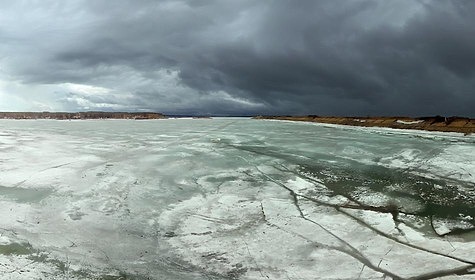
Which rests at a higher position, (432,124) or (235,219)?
(432,124)

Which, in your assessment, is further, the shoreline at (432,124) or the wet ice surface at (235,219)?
the shoreline at (432,124)

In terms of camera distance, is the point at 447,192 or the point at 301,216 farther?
the point at 447,192

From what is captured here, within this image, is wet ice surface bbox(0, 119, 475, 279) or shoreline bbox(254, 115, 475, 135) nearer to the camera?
wet ice surface bbox(0, 119, 475, 279)

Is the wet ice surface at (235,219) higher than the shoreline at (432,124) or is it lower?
lower

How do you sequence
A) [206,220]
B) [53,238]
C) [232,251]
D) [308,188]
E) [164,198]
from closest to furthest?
[232,251] < [53,238] < [206,220] < [164,198] < [308,188]

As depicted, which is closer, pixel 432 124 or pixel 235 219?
pixel 235 219

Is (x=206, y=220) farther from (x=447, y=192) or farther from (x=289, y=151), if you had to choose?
(x=289, y=151)

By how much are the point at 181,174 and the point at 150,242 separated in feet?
11.9

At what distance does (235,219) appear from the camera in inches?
217

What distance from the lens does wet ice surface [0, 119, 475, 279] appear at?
13.5 feet

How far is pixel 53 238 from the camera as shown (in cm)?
481

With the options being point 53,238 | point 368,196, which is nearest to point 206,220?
point 53,238

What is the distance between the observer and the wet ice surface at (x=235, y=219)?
13.5ft

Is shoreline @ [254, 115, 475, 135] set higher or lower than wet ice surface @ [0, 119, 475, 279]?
higher
